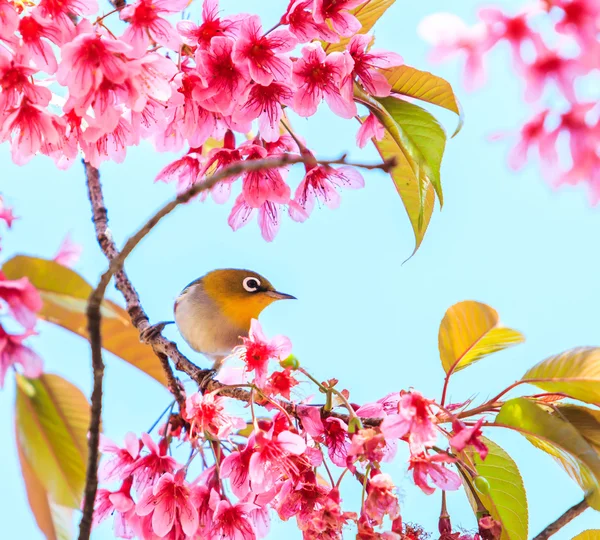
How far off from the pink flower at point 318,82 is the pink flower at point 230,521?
985mm

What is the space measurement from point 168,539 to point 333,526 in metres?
0.50

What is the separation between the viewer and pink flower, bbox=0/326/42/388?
1324 mm

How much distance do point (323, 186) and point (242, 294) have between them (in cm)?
108

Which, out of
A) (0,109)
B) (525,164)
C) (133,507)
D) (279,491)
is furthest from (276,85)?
(133,507)

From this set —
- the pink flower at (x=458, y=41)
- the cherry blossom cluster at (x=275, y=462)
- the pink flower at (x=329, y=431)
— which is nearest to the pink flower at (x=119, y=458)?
the cherry blossom cluster at (x=275, y=462)

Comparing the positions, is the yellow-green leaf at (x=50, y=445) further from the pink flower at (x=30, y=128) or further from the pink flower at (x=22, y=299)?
the pink flower at (x=30, y=128)

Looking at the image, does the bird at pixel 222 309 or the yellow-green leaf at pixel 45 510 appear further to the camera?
the bird at pixel 222 309

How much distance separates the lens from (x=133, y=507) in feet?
5.98

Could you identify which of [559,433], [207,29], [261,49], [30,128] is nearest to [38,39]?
[30,128]

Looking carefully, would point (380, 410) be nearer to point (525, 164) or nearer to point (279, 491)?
point (279, 491)

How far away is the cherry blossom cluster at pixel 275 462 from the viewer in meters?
1.43

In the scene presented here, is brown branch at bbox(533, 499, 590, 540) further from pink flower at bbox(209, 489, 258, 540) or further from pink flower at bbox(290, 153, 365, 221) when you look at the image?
pink flower at bbox(290, 153, 365, 221)

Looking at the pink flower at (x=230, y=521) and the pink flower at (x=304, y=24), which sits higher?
the pink flower at (x=304, y=24)

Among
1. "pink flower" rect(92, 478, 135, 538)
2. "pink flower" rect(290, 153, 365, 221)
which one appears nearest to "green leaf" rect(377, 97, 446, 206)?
"pink flower" rect(290, 153, 365, 221)
